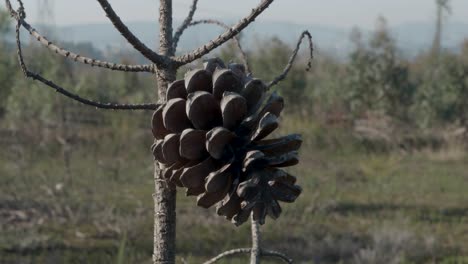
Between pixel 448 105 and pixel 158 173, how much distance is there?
12512mm

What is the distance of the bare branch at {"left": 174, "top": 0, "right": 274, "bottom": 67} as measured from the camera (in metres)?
0.82

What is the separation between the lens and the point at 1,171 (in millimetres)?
7426

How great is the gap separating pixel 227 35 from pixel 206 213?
222 inches

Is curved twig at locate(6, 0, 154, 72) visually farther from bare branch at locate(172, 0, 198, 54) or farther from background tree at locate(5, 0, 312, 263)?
bare branch at locate(172, 0, 198, 54)

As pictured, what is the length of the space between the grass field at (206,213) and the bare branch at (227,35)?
3.70 m

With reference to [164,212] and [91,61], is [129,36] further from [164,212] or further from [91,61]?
[164,212]

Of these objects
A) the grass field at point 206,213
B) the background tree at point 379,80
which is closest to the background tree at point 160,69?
the grass field at point 206,213

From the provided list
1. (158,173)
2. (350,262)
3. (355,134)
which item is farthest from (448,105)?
(158,173)

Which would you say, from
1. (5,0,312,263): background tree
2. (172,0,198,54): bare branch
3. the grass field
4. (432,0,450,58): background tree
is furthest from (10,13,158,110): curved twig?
(432,0,450,58): background tree

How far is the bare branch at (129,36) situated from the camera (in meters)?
0.83

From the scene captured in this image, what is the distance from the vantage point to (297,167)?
30.7ft

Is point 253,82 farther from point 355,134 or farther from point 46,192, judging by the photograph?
point 355,134

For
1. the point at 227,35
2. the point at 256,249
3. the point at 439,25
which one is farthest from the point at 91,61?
the point at 439,25

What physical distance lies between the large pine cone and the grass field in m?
3.70
